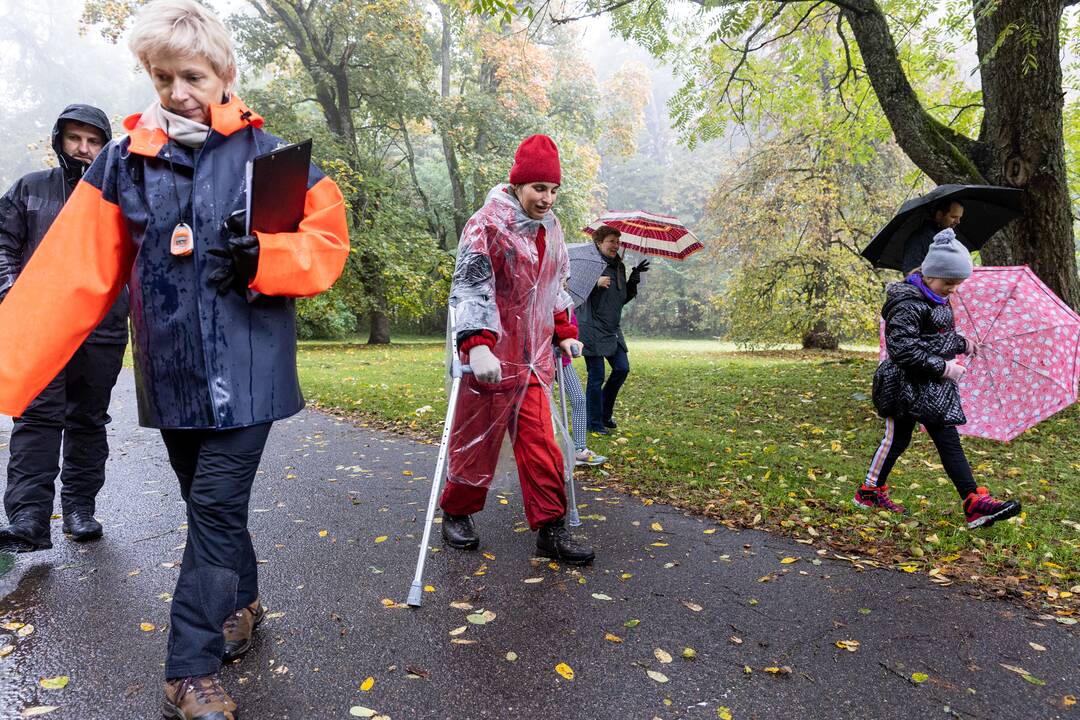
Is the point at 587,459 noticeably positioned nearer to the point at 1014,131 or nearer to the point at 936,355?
the point at 936,355

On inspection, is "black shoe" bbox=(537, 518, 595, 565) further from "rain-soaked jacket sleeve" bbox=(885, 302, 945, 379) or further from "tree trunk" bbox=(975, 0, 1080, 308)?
"tree trunk" bbox=(975, 0, 1080, 308)

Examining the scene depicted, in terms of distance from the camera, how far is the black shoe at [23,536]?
10.6ft

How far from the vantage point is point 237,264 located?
202 cm

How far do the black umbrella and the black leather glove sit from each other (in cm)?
440

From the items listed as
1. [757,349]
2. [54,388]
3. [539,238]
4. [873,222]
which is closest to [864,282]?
[873,222]

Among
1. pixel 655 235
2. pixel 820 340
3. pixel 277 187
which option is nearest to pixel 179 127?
pixel 277 187

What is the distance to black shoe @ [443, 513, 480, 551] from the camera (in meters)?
3.61

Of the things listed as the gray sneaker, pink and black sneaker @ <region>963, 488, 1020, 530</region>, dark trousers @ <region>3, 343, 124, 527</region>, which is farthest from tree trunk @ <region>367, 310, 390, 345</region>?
pink and black sneaker @ <region>963, 488, 1020, 530</region>

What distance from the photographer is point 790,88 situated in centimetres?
1052

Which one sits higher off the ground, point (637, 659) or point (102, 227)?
point (102, 227)

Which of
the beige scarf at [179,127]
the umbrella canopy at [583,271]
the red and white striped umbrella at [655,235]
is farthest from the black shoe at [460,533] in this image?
the red and white striped umbrella at [655,235]

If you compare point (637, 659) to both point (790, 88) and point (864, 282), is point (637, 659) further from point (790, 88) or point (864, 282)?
point (864, 282)

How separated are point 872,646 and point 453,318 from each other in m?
2.33

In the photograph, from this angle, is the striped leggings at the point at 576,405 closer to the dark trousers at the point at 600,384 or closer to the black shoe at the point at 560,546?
the dark trousers at the point at 600,384
